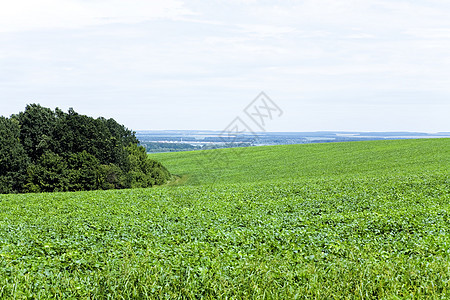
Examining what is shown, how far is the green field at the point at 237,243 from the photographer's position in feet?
18.5

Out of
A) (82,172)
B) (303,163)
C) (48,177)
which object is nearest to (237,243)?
(82,172)

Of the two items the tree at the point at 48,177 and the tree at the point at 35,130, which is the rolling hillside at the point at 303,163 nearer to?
the tree at the point at 48,177

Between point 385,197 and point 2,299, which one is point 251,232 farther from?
point 385,197

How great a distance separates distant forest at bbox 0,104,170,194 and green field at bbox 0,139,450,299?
491 inches

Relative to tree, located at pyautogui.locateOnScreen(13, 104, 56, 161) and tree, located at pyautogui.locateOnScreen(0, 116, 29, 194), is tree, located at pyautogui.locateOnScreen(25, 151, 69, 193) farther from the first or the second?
tree, located at pyautogui.locateOnScreen(13, 104, 56, 161)

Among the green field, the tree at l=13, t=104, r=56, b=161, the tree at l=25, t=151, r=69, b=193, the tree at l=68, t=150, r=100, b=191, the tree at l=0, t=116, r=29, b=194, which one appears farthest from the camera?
the tree at l=13, t=104, r=56, b=161

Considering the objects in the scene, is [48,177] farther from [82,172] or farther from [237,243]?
[237,243]

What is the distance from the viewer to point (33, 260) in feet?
28.3

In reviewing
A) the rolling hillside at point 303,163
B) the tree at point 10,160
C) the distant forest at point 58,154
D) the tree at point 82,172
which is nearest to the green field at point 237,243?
the tree at point 82,172

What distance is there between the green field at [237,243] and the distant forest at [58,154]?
12.5 metres

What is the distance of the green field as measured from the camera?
5.64m

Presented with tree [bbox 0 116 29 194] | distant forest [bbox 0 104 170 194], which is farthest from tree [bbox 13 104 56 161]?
tree [bbox 0 116 29 194]

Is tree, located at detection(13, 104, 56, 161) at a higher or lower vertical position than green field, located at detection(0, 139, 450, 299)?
higher

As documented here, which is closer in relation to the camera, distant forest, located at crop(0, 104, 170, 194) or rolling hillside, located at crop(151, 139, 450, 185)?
distant forest, located at crop(0, 104, 170, 194)
